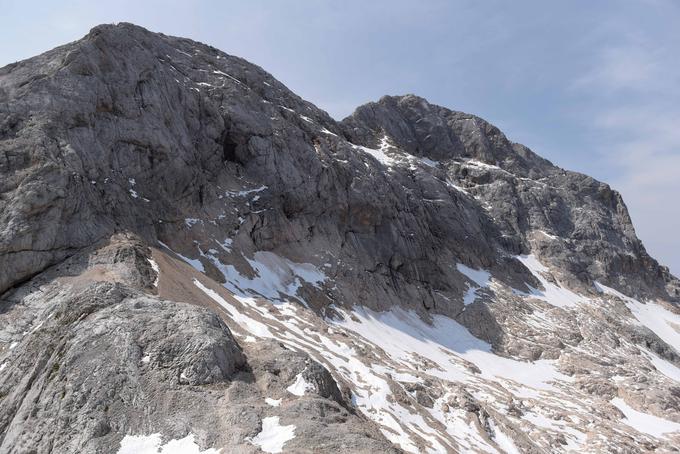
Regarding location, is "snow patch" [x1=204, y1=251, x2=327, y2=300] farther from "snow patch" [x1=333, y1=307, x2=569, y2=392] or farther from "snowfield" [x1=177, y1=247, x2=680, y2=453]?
"snow patch" [x1=333, y1=307, x2=569, y2=392]

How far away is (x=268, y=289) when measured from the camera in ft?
169

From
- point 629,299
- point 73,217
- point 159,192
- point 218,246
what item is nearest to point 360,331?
point 218,246

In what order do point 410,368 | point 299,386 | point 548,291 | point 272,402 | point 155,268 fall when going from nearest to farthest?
point 272,402, point 299,386, point 155,268, point 410,368, point 548,291

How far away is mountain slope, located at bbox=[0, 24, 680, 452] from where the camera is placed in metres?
21.3

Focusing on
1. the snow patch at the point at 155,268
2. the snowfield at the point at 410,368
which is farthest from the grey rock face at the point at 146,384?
the snow patch at the point at 155,268

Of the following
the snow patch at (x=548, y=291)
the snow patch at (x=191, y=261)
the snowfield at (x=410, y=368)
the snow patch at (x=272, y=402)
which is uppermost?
the snow patch at (x=548, y=291)

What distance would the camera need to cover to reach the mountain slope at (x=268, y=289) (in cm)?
2134

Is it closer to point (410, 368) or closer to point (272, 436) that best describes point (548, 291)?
point (410, 368)

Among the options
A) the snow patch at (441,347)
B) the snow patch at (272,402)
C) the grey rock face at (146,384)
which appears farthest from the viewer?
the snow patch at (441,347)

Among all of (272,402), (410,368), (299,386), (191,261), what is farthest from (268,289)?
(272,402)

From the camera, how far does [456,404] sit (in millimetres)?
38188

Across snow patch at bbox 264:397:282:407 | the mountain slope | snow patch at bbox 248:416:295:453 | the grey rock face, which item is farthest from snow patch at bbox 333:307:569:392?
snow patch at bbox 248:416:295:453

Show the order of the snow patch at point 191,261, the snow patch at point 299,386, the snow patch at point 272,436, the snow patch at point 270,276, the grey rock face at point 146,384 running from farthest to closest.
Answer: the snow patch at point 270,276 → the snow patch at point 191,261 → the snow patch at point 299,386 → the grey rock face at point 146,384 → the snow patch at point 272,436

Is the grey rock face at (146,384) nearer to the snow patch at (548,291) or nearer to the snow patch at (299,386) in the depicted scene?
the snow patch at (299,386)
